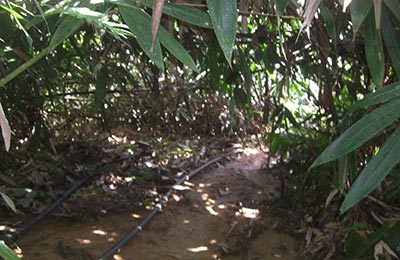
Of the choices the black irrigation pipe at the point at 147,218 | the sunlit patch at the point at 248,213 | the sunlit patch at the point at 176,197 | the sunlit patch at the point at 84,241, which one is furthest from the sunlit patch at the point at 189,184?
the sunlit patch at the point at 84,241

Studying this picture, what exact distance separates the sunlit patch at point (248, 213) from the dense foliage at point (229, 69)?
0.36m

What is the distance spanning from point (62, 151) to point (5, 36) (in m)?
2.00

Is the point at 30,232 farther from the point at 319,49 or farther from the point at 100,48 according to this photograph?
the point at 319,49

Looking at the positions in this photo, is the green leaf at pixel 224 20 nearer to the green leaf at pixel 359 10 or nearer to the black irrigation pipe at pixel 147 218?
the green leaf at pixel 359 10

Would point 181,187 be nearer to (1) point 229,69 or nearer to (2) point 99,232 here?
(2) point 99,232

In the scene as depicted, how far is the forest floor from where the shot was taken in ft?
7.34

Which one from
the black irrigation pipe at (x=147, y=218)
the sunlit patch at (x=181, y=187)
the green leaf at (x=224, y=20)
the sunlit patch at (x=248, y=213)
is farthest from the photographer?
the sunlit patch at (x=181, y=187)

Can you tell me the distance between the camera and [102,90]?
2.19 meters

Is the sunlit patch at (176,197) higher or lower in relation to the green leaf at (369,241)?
higher

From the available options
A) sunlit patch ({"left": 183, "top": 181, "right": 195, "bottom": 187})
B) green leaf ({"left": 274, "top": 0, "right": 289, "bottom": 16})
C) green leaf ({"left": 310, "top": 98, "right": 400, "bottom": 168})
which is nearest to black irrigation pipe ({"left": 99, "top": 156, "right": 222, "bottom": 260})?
sunlit patch ({"left": 183, "top": 181, "right": 195, "bottom": 187})

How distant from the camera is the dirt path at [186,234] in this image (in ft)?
7.28

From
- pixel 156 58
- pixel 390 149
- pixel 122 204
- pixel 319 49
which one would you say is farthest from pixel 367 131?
pixel 122 204

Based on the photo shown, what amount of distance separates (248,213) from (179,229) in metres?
0.46

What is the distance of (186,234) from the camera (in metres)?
2.55
